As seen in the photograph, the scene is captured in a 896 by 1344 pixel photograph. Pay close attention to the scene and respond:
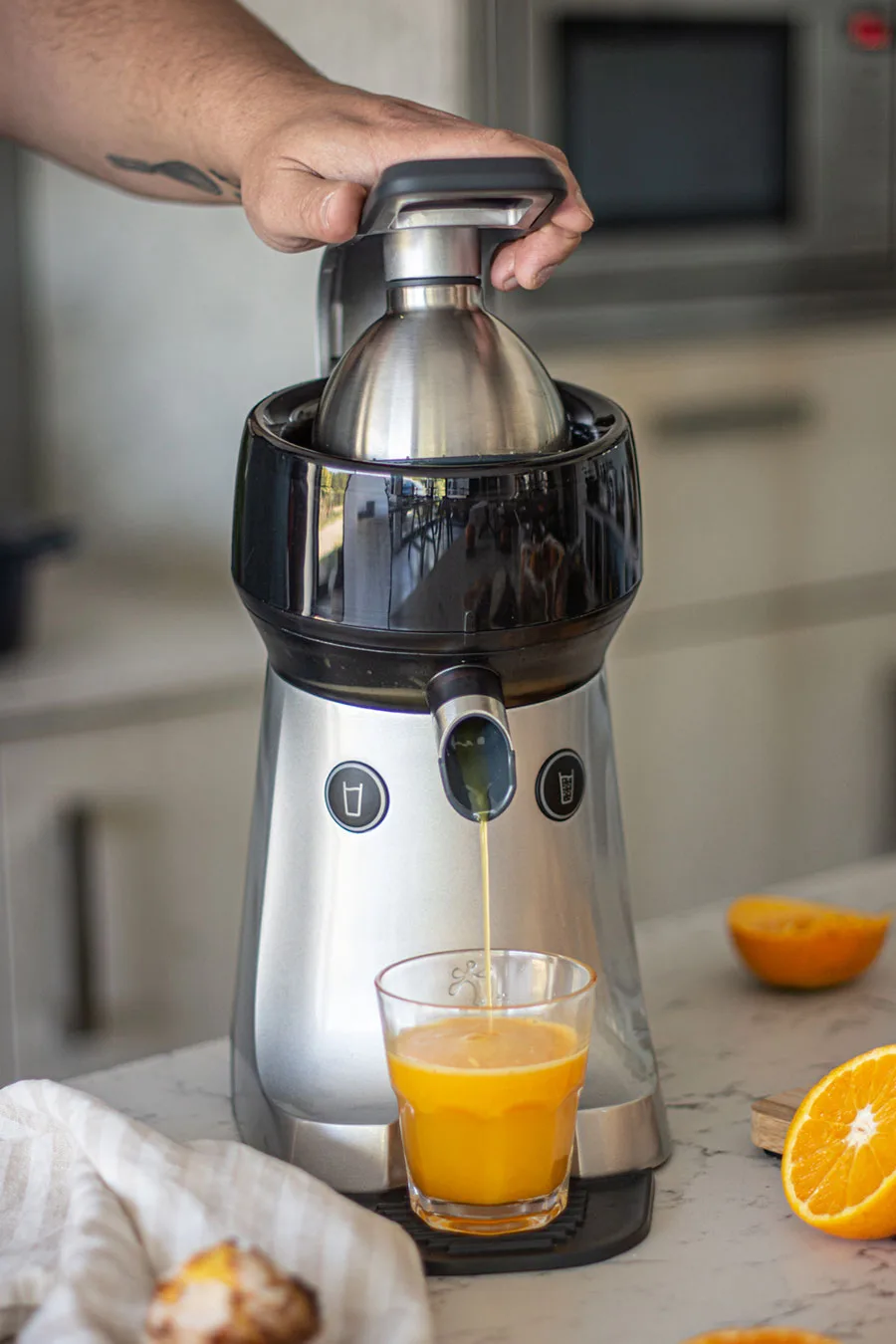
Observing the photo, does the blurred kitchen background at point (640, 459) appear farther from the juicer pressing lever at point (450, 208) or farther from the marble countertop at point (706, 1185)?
the juicer pressing lever at point (450, 208)

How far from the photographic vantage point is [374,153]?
2.42 ft

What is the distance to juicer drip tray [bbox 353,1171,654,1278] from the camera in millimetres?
659

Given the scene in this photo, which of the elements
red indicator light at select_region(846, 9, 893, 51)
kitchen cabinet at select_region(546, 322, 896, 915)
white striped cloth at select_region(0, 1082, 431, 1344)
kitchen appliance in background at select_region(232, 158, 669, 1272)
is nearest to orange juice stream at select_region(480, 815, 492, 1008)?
kitchen appliance in background at select_region(232, 158, 669, 1272)

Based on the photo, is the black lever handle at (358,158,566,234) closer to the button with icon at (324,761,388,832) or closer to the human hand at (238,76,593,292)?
the human hand at (238,76,593,292)

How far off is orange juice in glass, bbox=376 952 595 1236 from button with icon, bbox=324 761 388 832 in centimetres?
8

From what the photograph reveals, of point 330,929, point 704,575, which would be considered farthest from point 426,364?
point 704,575

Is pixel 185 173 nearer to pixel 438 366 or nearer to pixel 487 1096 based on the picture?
pixel 438 366

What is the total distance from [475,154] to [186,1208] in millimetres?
455

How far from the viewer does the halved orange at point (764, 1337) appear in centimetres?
56

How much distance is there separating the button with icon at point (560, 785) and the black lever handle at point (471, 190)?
0.24m

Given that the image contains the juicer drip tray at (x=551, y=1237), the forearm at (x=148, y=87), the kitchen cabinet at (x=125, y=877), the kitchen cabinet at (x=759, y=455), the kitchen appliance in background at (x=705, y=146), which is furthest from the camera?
the kitchen cabinet at (x=759, y=455)

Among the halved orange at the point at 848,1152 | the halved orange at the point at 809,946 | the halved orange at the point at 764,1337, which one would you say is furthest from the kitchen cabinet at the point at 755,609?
the halved orange at the point at 764,1337

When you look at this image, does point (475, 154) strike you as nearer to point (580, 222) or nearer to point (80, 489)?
point (580, 222)

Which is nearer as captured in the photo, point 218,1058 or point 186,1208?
point 186,1208
